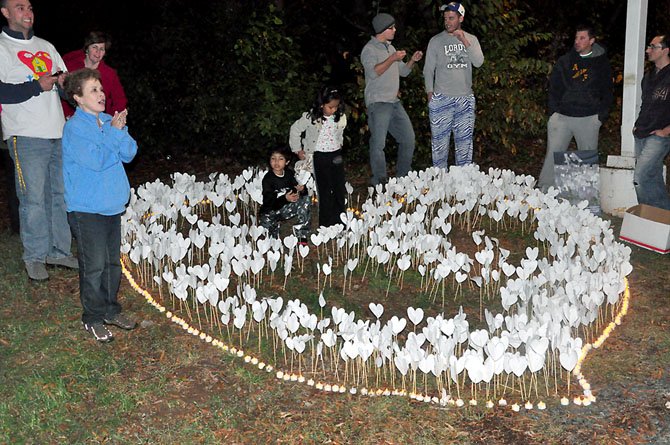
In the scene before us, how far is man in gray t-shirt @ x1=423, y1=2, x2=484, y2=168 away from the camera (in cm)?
873

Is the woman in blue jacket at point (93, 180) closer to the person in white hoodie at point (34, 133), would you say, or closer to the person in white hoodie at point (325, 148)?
the person in white hoodie at point (34, 133)

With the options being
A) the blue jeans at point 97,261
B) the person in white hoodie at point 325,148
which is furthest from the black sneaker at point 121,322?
the person in white hoodie at point 325,148

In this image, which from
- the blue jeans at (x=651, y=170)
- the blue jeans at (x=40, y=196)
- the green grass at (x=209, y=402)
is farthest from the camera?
the blue jeans at (x=651, y=170)

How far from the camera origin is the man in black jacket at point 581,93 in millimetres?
8312

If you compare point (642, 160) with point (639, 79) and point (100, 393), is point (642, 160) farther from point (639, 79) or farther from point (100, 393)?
point (100, 393)

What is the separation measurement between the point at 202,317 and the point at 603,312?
9.78 feet

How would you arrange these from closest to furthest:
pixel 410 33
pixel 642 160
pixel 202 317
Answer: pixel 202 317, pixel 642 160, pixel 410 33

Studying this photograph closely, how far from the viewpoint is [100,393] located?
4727mm

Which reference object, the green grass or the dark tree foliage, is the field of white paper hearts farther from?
the dark tree foliage

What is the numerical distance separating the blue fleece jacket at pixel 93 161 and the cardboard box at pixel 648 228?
4591mm

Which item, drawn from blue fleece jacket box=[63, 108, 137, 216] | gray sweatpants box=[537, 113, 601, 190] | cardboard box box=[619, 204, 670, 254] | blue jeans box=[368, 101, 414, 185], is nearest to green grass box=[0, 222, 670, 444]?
blue fleece jacket box=[63, 108, 137, 216]

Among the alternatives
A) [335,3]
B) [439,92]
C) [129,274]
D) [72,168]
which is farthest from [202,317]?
[335,3]

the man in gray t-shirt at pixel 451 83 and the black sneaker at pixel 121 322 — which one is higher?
the man in gray t-shirt at pixel 451 83

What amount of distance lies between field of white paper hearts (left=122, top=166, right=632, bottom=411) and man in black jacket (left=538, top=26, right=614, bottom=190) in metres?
0.85
